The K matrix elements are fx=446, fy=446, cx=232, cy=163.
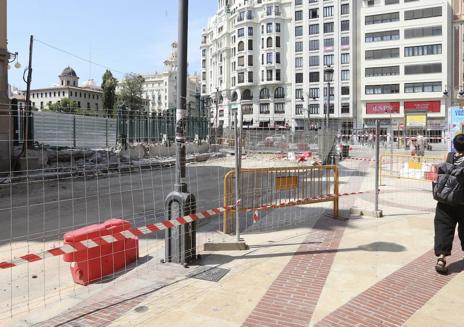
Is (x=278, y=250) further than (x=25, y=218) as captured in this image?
No

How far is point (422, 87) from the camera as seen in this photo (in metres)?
65.2

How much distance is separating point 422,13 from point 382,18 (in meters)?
5.68

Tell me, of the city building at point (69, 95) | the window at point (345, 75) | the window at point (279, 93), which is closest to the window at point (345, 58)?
the window at point (345, 75)

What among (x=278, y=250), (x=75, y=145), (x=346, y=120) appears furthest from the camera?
(x=346, y=120)

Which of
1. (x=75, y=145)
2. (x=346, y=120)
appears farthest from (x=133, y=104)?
(x=75, y=145)

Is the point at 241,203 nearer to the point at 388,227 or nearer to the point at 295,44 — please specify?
the point at 388,227

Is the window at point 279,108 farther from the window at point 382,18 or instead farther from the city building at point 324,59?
the window at point 382,18

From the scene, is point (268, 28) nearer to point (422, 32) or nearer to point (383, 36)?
point (383, 36)

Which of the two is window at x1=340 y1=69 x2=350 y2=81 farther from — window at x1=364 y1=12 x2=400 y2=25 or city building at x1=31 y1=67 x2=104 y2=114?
city building at x1=31 y1=67 x2=104 y2=114

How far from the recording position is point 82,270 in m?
5.63

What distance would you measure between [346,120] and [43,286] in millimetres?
70278

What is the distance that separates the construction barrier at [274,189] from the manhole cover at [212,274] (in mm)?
1869

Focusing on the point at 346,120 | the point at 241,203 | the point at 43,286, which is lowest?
the point at 43,286

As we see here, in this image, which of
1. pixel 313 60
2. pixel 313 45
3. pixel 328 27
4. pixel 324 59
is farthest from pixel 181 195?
pixel 313 45
